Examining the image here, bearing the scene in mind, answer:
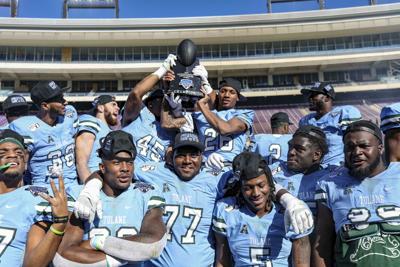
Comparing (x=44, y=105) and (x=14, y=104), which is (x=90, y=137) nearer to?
(x=44, y=105)

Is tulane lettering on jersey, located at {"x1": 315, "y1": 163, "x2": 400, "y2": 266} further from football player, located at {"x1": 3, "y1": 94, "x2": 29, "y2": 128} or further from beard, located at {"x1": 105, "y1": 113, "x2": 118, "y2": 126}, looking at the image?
football player, located at {"x1": 3, "y1": 94, "x2": 29, "y2": 128}

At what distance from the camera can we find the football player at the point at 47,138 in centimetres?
464

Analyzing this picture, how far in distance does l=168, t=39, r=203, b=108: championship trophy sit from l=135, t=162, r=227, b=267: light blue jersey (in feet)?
3.19

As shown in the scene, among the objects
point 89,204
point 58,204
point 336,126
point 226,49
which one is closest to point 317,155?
point 336,126

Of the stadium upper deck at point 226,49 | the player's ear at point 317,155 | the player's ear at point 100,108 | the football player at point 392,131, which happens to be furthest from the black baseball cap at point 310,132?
the stadium upper deck at point 226,49

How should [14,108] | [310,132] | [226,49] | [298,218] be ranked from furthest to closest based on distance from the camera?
1. [226,49]
2. [14,108]
3. [310,132]
4. [298,218]

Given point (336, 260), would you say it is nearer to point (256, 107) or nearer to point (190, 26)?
point (256, 107)

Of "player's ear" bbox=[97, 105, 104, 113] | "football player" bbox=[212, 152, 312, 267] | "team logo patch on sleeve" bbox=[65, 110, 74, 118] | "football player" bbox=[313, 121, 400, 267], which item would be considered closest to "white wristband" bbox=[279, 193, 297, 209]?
"football player" bbox=[212, 152, 312, 267]

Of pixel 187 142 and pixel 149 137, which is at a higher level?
pixel 149 137

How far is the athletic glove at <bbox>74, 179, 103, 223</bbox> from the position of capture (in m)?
2.86

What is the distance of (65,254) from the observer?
2822 mm

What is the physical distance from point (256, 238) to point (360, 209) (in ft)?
2.61

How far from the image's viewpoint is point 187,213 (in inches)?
138

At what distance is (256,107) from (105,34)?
12236 millimetres
